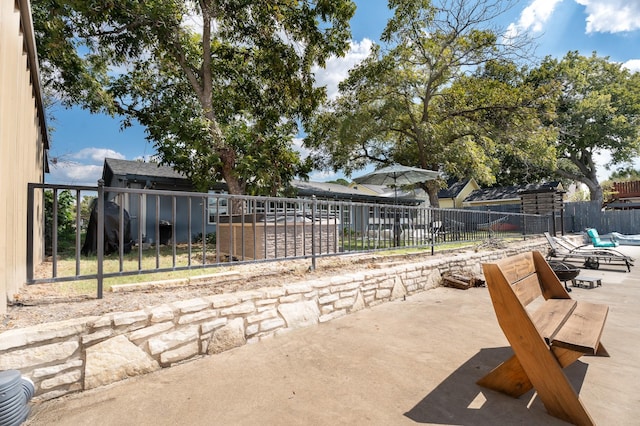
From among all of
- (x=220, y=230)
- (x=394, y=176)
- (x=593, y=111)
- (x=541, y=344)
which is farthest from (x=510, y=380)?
(x=593, y=111)

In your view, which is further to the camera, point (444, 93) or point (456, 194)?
point (456, 194)

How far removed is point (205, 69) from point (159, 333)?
8253 mm

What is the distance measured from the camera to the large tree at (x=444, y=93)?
10.9 metres

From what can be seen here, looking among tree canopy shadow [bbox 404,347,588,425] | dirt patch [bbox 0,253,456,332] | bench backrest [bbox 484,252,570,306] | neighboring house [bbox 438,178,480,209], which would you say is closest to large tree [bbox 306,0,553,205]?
dirt patch [bbox 0,253,456,332]

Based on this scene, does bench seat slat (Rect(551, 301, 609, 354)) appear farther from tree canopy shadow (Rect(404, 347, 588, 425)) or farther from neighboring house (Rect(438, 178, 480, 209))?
neighboring house (Rect(438, 178, 480, 209))

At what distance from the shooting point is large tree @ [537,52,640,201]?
20375 mm

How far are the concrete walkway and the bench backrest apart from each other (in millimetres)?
610

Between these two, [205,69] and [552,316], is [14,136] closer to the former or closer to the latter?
[552,316]

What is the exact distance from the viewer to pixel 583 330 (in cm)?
199

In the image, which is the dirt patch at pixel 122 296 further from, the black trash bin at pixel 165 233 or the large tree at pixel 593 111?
the large tree at pixel 593 111

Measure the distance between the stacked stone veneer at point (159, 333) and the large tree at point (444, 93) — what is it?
9842mm

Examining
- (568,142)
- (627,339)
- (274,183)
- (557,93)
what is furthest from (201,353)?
(568,142)

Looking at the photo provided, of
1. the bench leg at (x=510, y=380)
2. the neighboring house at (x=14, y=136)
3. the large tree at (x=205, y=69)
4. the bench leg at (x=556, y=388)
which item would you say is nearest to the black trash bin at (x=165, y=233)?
the large tree at (x=205, y=69)

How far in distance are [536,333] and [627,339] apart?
2.36m
